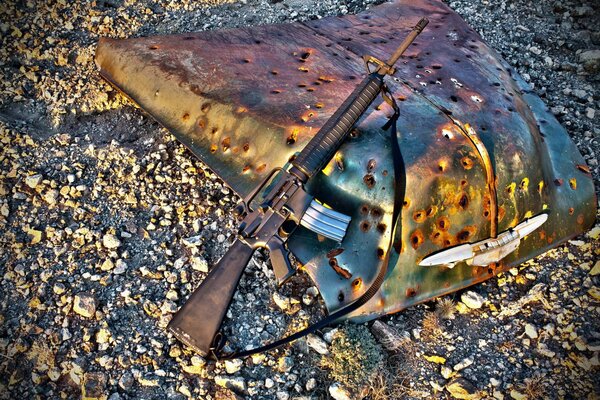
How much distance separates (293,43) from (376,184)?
1506 millimetres

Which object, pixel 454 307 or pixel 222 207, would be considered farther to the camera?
pixel 222 207

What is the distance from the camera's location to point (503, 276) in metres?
3.94

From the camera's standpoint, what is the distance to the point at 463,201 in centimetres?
355

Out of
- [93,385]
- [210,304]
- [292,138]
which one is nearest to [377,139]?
[292,138]

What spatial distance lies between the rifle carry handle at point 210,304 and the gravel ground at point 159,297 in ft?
0.63

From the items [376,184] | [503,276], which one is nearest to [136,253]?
[376,184]

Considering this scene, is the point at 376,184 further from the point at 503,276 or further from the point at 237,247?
the point at 503,276

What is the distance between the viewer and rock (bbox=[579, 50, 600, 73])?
213 inches

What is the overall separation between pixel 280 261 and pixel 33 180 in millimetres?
2100

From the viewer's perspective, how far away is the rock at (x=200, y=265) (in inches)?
146

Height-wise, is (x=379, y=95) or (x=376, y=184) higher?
(x=379, y=95)

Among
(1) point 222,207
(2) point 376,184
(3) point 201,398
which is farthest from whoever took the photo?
(1) point 222,207

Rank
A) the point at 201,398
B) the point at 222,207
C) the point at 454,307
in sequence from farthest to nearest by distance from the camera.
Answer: the point at 222,207 < the point at 454,307 < the point at 201,398

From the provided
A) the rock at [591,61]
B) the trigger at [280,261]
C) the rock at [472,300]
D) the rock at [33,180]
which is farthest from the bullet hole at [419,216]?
the rock at [591,61]
